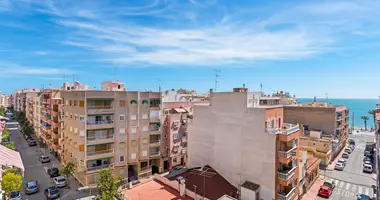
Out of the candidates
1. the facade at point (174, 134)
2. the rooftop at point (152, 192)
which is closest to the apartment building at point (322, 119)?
the facade at point (174, 134)

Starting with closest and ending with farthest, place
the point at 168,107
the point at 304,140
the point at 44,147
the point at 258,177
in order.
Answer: the point at 258,177
the point at 168,107
the point at 304,140
the point at 44,147

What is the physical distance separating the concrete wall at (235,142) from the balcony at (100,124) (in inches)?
576

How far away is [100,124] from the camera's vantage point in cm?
3534

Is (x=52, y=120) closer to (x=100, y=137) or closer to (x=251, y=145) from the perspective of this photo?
(x=100, y=137)

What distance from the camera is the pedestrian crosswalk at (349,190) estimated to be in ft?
111

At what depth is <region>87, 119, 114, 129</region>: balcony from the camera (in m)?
34.4

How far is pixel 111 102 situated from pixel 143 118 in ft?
21.3

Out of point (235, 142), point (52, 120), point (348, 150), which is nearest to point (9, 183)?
point (235, 142)

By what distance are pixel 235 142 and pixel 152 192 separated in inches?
485

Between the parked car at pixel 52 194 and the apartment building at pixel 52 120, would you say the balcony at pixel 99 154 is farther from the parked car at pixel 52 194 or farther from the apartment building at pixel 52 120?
the apartment building at pixel 52 120

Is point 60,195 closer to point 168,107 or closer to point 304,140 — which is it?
point 168,107

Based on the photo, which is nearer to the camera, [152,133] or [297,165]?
[297,165]

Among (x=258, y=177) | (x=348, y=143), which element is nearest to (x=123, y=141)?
(x=258, y=177)

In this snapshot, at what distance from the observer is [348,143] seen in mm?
67812
